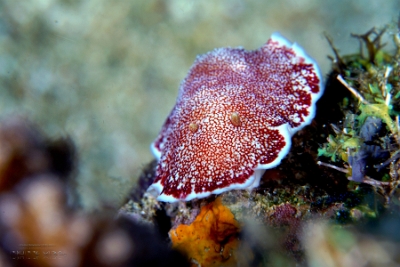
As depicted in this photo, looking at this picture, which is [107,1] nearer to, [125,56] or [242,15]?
[125,56]

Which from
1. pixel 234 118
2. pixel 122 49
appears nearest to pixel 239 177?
pixel 234 118

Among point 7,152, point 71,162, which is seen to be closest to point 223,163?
point 7,152

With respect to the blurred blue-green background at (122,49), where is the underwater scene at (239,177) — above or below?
below

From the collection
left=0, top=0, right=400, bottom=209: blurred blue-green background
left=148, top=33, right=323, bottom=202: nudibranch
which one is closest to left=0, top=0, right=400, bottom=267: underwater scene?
left=148, top=33, right=323, bottom=202: nudibranch

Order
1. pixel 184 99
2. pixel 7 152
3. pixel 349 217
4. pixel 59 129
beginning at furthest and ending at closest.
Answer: pixel 59 129 → pixel 7 152 → pixel 184 99 → pixel 349 217

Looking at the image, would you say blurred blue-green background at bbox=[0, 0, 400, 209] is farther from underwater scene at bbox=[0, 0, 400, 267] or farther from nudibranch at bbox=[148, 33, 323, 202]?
nudibranch at bbox=[148, 33, 323, 202]

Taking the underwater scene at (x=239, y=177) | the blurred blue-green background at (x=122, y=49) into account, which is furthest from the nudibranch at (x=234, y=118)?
the blurred blue-green background at (x=122, y=49)

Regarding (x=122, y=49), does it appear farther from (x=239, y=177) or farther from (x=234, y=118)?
(x=239, y=177)

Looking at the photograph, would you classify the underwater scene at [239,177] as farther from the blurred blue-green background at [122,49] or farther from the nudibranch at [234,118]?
the blurred blue-green background at [122,49]
